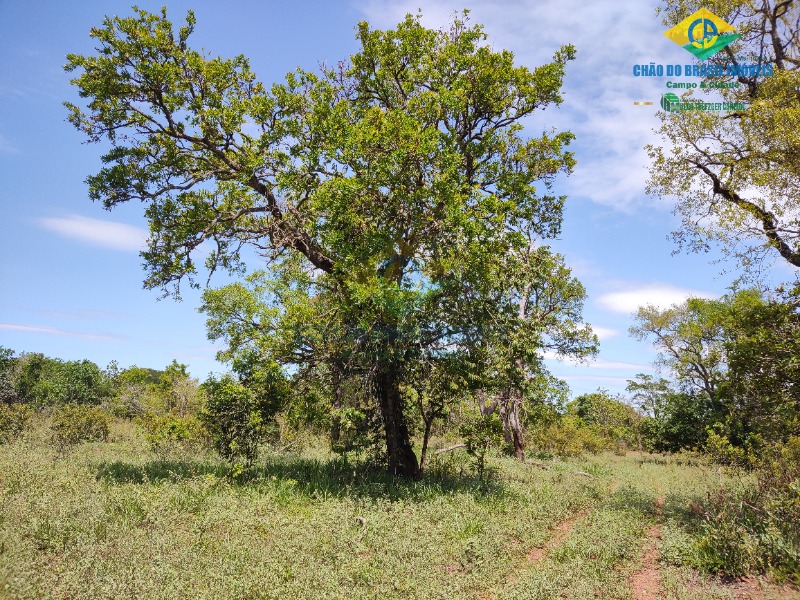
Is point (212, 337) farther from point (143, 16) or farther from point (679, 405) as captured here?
point (679, 405)

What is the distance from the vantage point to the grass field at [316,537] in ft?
21.6

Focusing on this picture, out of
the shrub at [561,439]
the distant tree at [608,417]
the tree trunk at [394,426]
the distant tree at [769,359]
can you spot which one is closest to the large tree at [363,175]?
the tree trunk at [394,426]

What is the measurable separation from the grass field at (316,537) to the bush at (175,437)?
123 inches

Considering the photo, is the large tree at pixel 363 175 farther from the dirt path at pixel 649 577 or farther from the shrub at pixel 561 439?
the shrub at pixel 561 439

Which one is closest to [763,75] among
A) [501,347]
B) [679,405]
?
[501,347]

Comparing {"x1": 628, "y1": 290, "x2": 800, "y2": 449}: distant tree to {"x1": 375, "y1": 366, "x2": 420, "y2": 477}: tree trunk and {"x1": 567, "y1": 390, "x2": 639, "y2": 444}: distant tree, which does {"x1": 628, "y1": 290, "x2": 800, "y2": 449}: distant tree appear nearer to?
{"x1": 567, "y1": 390, "x2": 639, "y2": 444}: distant tree

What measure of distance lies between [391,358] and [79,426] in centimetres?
1652

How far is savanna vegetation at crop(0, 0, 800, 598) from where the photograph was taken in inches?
312

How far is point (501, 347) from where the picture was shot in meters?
13.4

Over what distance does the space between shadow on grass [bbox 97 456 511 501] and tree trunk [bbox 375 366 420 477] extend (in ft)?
1.66

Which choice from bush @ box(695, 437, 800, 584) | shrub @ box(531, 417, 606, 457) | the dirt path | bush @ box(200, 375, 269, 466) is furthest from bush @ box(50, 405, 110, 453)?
shrub @ box(531, 417, 606, 457)

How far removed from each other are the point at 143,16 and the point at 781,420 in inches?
847

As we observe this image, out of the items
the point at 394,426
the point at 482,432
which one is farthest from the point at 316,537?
the point at 482,432

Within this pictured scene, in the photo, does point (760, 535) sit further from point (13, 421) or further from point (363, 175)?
point (13, 421)
